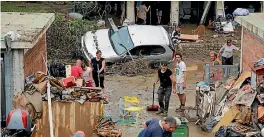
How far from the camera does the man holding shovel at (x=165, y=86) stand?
53.3ft

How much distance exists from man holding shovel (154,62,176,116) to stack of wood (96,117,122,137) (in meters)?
2.79

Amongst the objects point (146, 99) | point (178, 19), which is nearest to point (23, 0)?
point (178, 19)

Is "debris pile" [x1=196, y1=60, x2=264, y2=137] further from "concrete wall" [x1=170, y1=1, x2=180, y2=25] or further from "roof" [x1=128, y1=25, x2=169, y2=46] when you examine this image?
"concrete wall" [x1=170, y1=1, x2=180, y2=25]

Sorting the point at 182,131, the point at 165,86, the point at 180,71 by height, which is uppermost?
the point at 180,71

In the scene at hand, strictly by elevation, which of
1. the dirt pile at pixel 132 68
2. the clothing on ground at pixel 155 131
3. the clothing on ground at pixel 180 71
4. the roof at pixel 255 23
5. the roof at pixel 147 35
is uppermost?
the roof at pixel 255 23

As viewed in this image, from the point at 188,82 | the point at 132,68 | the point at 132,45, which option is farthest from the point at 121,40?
the point at 188,82

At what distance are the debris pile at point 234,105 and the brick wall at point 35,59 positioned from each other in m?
4.00

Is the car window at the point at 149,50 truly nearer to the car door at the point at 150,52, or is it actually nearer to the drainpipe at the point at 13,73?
the car door at the point at 150,52

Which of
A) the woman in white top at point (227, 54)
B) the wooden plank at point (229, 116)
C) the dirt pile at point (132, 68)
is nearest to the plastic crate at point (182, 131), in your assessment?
the wooden plank at point (229, 116)

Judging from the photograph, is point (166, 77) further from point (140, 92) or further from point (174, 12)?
point (174, 12)

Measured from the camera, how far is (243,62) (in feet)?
61.6

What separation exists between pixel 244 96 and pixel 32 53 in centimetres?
504

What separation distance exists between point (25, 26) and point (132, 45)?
6.44 m

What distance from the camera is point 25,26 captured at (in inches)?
621
